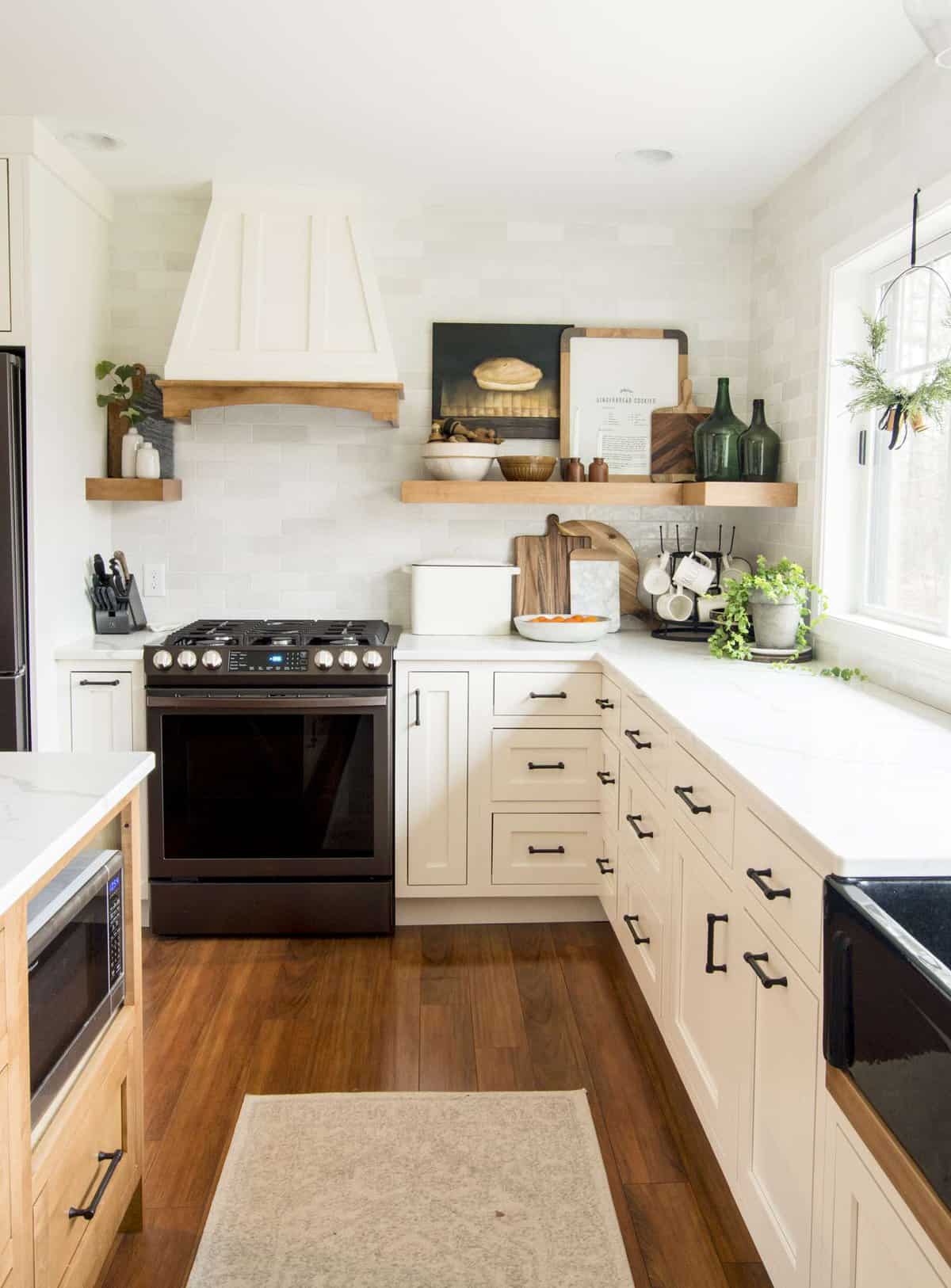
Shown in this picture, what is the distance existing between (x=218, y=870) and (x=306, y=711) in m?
0.60

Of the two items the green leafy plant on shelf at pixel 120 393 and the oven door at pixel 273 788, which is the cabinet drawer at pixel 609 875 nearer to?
the oven door at pixel 273 788

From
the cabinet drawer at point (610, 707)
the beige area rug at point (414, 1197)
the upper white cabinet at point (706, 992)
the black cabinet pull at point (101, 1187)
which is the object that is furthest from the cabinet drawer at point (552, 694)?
the black cabinet pull at point (101, 1187)

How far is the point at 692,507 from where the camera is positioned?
14.3 ft

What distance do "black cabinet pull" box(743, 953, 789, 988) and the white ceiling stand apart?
6.80ft

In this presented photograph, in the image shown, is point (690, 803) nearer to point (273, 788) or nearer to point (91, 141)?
point (273, 788)

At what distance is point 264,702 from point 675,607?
4.99ft

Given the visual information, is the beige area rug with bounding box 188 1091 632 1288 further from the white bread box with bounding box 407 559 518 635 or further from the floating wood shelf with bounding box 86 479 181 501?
the floating wood shelf with bounding box 86 479 181 501

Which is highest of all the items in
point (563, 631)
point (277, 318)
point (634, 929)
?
point (277, 318)

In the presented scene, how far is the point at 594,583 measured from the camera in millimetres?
4301

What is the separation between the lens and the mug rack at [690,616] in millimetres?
4062

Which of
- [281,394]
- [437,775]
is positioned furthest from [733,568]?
[281,394]

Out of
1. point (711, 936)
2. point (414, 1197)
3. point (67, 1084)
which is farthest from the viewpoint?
point (414, 1197)

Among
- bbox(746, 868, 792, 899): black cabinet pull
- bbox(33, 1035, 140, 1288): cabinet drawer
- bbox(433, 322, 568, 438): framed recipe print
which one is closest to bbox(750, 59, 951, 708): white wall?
bbox(433, 322, 568, 438): framed recipe print

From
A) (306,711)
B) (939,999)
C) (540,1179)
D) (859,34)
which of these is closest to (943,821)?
(939,999)
